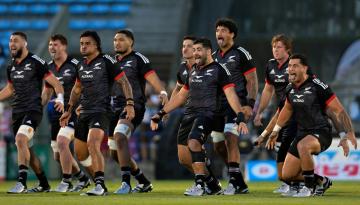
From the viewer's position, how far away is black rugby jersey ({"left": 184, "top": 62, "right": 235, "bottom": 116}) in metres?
17.0

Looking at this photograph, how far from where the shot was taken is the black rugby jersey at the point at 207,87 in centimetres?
1705

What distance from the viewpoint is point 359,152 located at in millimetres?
26594

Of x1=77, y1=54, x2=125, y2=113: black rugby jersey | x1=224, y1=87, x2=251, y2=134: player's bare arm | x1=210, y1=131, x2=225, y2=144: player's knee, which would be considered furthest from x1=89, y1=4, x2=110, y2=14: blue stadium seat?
x1=224, y1=87, x2=251, y2=134: player's bare arm

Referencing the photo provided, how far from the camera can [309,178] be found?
16438mm

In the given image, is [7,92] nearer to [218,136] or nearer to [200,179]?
[218,136]

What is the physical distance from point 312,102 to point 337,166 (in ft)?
33.7

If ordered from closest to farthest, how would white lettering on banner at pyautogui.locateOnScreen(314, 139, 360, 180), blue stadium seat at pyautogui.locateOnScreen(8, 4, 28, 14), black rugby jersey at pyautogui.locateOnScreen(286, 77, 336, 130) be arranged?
black rugby jersey at pyautogui.locateOnScreen(286, 77, 336, 130) → white lettering on banner at pyautogui.locateOnScreen(314, 139, 360, 180) → blue stadium seat at pyautogui.locateOnScreen(8, 4, 28, 14)

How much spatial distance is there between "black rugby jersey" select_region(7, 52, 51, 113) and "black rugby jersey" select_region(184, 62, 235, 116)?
2629mm

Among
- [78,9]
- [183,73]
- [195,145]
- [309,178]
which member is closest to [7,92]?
[183,73]

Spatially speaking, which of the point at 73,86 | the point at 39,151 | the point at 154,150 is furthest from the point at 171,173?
the point at 73,86

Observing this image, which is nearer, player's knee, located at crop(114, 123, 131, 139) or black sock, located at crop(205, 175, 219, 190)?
black sock, located at crop(205, 175, 219, 190)

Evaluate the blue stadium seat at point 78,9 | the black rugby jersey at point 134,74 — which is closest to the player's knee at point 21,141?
the black rugby jersey at point 134,74

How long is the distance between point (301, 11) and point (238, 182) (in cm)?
2059

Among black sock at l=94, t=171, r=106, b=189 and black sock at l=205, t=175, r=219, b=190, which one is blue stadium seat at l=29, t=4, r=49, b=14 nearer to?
black sock at l=94, t=171, r=106, b=189
